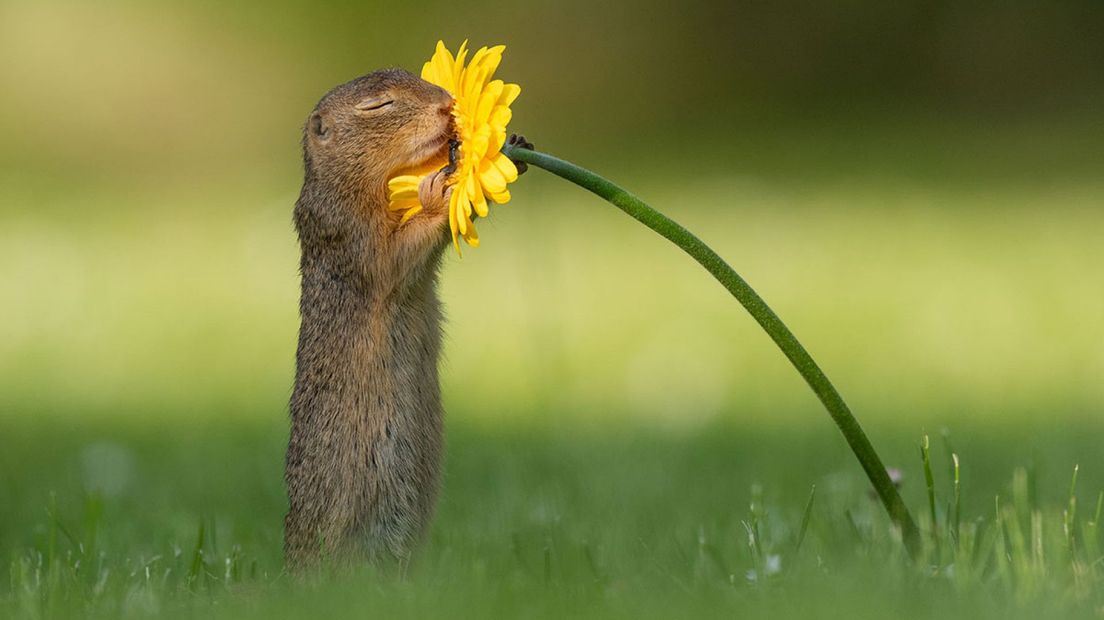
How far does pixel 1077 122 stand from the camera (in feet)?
65.2

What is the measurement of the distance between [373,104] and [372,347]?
67cm

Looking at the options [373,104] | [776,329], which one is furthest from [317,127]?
[776,329]

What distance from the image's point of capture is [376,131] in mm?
4289

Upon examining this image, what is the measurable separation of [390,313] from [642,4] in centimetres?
1898

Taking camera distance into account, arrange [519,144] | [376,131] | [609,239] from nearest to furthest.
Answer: [519,144] → [376,131] → [609,239]

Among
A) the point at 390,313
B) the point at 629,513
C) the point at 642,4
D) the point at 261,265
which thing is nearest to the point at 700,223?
the point at 261,265

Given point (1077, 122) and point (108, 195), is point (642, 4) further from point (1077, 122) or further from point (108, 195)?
point (108, 195)

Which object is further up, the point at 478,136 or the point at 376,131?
the point at 376,131

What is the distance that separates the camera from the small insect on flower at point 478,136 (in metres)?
3.57

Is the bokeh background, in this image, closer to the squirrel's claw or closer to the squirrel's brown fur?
the squirrel's brown fur

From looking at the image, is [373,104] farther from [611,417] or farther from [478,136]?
[611,417]

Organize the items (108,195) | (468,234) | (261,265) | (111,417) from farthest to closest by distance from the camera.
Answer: (108,195) → (261,265) → (111,417) → (468,234)

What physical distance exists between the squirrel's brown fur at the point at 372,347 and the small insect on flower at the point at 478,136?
13 centimetres

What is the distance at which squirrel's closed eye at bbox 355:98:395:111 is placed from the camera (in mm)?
4273
